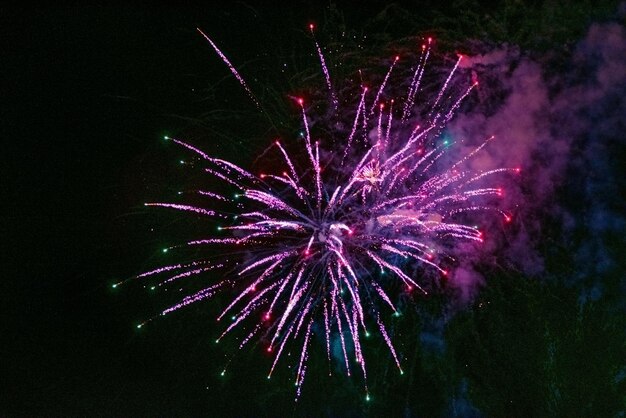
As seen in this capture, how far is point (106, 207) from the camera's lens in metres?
4.58

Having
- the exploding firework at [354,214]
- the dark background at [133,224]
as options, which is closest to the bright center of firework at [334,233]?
the exploding firework at [354,214]

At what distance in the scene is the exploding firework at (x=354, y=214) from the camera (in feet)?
12.7

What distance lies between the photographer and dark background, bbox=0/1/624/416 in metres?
4.30

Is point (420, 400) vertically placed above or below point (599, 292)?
below

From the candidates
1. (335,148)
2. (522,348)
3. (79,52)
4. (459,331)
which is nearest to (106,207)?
(79,52)

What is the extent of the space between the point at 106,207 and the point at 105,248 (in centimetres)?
41

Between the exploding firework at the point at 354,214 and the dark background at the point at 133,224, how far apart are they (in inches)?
16.0

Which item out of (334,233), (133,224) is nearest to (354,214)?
(334,233)

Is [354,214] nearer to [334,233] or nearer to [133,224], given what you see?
[334,233]

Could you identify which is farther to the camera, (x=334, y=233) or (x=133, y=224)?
(x=133, y=224)

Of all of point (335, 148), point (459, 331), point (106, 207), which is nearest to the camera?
point (335, 148)

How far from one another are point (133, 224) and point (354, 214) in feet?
7.33

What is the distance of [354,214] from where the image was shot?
12.6ft

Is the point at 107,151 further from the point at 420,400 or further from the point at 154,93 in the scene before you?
the point at 420,400
